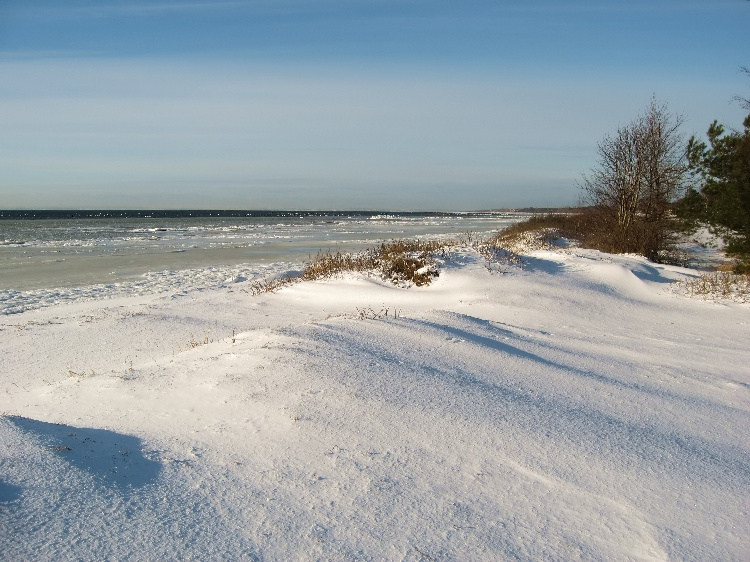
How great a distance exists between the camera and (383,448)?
3.81m

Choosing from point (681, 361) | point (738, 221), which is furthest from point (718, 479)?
point (738, 221)

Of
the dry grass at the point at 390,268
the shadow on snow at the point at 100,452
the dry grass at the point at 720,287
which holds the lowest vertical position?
the dry grass at the point at 720,287

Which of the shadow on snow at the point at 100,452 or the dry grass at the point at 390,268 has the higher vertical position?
the shadow on snow at the point at 100,452

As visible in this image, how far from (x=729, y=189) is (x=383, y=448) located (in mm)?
13119

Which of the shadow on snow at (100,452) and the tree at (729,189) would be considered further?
the tree at (729,189)

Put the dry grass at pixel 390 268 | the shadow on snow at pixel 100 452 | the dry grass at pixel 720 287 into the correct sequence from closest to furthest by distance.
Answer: the shadow on snow at pixel 100 452 → the dry grass at pixel 720 287 → the dry grass at pixel 390 268

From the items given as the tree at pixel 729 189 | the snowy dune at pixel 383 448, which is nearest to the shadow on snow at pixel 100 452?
the snowy dune at pixel 383 448

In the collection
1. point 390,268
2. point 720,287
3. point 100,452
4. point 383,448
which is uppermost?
point 100,452

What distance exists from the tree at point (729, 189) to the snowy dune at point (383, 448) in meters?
7.29

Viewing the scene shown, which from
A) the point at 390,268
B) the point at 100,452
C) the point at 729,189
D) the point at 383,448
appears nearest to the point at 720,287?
the point at 729,189

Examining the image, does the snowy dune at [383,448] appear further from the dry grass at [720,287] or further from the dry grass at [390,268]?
the dry grass at [390,268]

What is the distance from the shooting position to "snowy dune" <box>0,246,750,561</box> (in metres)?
2.83

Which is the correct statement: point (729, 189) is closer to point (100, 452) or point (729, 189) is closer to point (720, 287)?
point (720, 287)

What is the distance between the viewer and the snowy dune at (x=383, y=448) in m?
2.83
